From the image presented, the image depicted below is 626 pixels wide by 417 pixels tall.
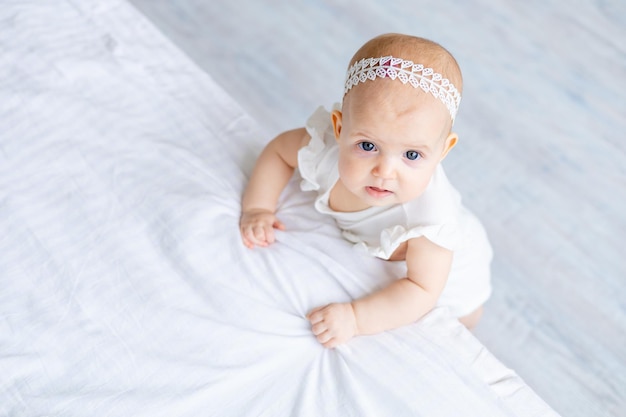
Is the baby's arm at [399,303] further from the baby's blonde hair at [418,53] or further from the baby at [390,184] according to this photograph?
the baby's blonde hair at [418,53]

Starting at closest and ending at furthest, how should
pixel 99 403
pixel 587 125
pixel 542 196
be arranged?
pixel 99 403 < pixel 542 196 < pixel 587 125

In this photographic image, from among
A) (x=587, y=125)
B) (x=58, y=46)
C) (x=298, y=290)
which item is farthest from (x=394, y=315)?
(x=587, y=125)

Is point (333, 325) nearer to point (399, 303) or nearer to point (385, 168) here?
point (399, 303)

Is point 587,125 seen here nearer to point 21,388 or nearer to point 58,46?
point 58,46

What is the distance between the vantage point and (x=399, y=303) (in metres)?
1.06

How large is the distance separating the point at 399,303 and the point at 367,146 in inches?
10.8

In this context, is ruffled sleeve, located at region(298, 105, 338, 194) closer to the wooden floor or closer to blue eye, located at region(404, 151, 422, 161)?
blue eye, located at region(404, 151, 422, 161)

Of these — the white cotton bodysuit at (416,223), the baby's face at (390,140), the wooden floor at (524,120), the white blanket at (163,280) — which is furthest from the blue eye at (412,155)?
the wooden floor at (524,120)

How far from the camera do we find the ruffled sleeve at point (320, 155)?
45.1 inches

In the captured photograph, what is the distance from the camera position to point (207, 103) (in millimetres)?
1391

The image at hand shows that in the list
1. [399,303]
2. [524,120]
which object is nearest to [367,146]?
[399,303]

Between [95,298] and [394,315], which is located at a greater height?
[394,315]

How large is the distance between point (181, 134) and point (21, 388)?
588 millimetres

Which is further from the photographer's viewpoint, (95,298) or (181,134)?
(181,134)
